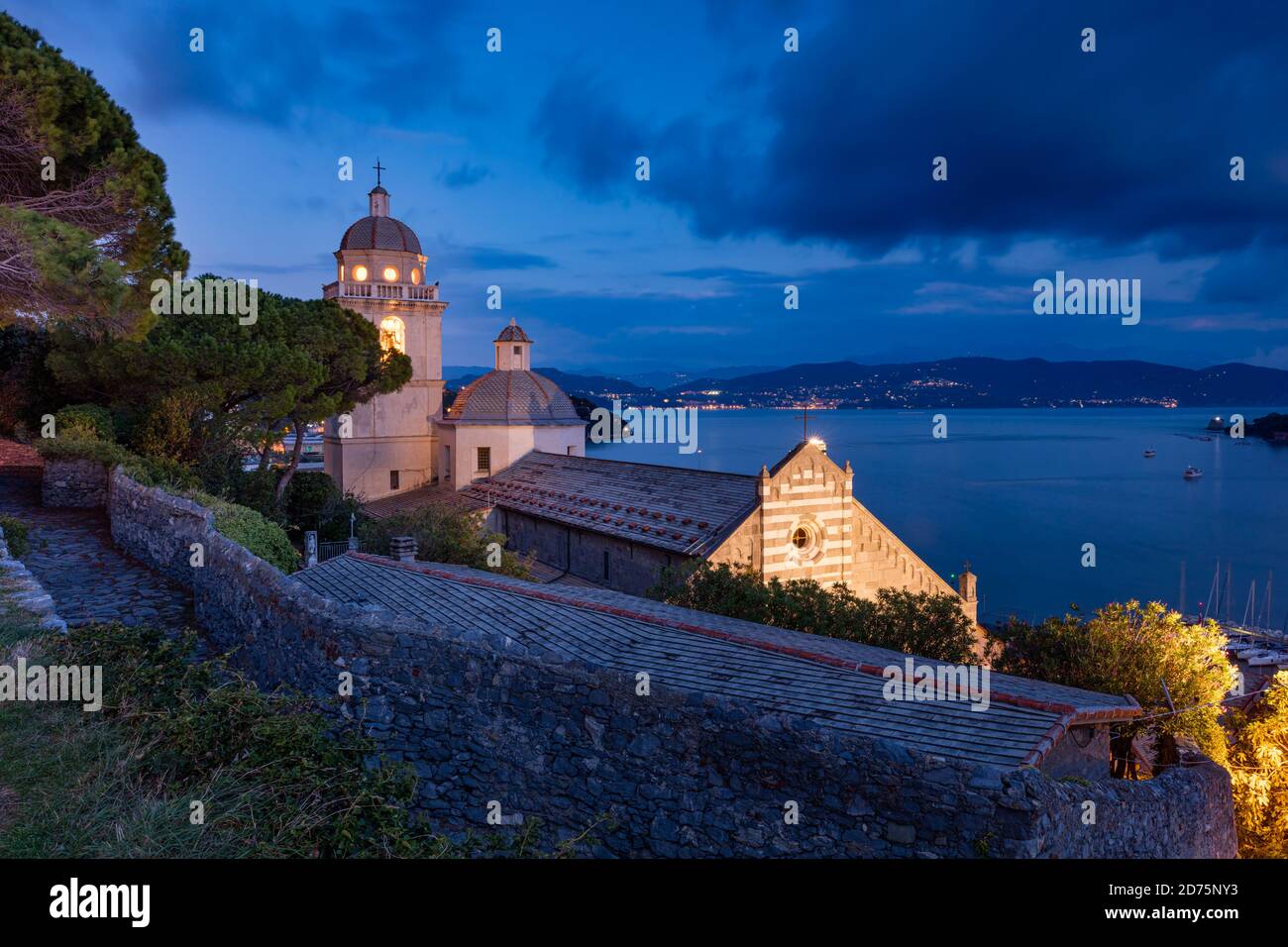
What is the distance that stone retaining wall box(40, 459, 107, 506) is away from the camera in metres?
18.6

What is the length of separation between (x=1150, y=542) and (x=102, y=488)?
74.7 m

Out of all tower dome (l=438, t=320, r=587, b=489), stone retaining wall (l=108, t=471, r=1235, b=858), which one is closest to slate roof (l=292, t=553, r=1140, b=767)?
stone retaining wall (l=108, t=471, r=1235, b=858)

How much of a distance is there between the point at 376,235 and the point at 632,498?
958 inches

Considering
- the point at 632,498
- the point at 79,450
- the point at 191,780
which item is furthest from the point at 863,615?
the point at 79,450

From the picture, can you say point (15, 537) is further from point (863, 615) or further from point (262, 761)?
point (863, 615)

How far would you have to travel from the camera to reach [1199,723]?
608 inches

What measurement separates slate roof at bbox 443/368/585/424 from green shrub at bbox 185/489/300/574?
23.9 metres

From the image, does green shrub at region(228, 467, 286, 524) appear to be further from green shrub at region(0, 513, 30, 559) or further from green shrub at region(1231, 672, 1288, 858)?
green shrub at region(1231, 672, 1288, 858)

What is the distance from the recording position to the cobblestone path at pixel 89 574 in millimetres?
11742

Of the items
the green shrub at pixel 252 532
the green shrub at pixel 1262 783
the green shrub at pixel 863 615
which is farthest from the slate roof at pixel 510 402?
the green shrub at pixel 1262 783

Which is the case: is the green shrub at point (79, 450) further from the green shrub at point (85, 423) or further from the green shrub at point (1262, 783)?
the green shrub at point (1262, 783)

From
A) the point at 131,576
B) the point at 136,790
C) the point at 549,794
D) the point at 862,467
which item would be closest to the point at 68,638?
the point at 136,790

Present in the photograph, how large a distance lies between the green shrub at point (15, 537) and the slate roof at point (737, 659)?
15.2ft
